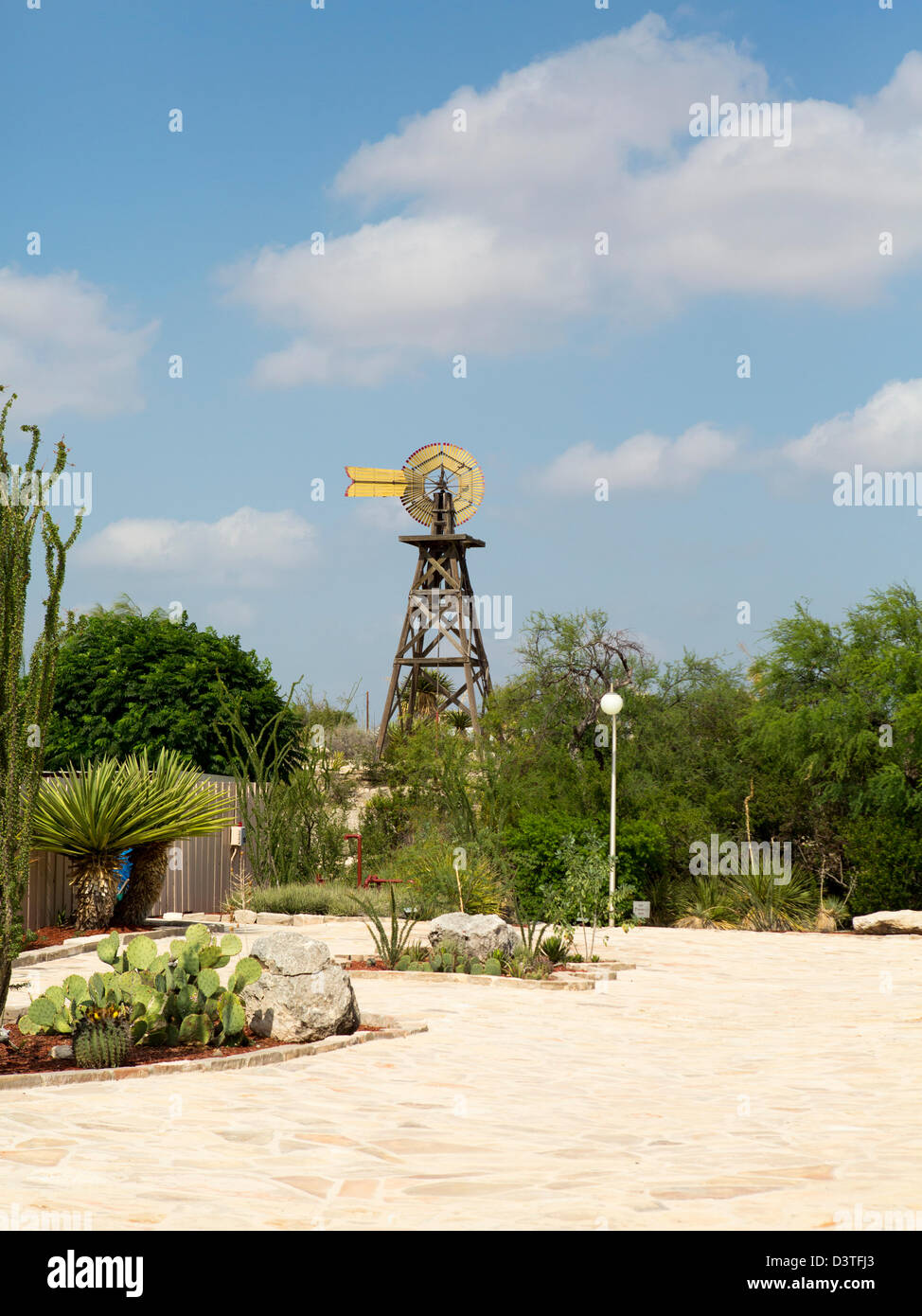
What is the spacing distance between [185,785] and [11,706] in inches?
343

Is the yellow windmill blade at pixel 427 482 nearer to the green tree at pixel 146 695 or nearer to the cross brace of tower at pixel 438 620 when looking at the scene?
the cross brace of tower at pixel 438 620

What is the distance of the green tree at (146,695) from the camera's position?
2178 centimetres

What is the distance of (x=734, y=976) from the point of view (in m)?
13.4

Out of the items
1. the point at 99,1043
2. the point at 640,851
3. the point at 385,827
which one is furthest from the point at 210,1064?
the point at 385,827

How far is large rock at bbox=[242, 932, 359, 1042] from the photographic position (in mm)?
8477

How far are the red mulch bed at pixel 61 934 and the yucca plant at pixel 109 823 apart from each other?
14 centimetres

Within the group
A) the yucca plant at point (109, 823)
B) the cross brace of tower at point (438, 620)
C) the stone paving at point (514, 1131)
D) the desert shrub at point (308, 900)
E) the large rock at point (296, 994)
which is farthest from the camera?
the cross brace of tower at point (438, 620)

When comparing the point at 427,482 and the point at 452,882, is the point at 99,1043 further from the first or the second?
the point at 427,482

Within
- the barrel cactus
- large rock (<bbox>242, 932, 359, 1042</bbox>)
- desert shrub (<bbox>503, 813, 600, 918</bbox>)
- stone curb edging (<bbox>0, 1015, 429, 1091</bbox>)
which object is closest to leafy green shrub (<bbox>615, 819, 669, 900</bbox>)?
desert shrub (<bbox>503, 813, 600, 918</bbox>)

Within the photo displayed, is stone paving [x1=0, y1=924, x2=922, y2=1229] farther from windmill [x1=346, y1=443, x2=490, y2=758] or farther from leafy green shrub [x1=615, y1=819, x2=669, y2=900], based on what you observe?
windmill [x1=346, y1=443, x2=490, y2=758]

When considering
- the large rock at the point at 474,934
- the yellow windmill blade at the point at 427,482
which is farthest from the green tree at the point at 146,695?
the yellow windmill blade at the point at 427,482

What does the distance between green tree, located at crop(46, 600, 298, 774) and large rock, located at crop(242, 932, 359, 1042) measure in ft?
42.1

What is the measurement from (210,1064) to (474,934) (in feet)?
18.2

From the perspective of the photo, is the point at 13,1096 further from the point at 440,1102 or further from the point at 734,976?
the point at 734,976
